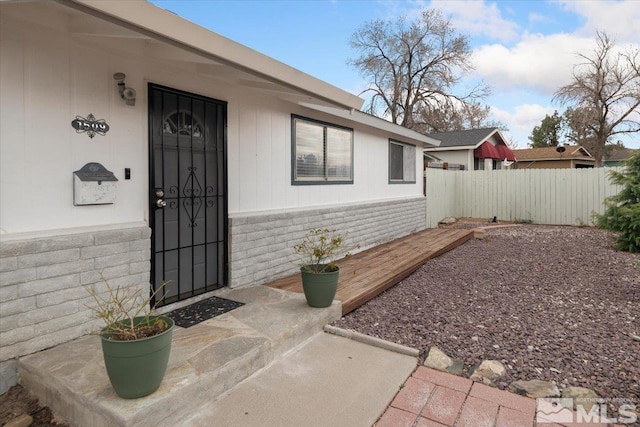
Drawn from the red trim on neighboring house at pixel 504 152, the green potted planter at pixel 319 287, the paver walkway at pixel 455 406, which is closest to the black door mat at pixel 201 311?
the green potted planter at pixel 319 287

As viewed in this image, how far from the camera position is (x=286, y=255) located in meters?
5.08

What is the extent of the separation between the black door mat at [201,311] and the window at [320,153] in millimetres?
2129

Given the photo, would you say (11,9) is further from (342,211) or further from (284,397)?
(342,211)

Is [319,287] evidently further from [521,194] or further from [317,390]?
[521,194]

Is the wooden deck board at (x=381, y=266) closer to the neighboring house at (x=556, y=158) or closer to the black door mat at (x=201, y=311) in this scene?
the black door mat at (x=201, y=311)

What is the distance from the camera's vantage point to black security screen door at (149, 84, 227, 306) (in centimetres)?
352

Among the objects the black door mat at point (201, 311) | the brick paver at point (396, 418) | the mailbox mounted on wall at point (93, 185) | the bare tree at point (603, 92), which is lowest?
the brick paver at point (396, 418)

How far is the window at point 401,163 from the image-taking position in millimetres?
8627

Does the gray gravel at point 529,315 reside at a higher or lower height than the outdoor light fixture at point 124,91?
lower

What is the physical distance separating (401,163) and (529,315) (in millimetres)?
5726

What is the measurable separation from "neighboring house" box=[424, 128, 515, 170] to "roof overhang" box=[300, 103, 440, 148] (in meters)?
7.04

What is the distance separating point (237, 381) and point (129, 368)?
80 centimetres

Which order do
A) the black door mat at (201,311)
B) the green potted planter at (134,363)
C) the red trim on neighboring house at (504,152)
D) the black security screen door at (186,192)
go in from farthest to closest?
the red trim on neighboring house at (504,152) < the black security screen door at (186,192) < the black door mat at (201,311) < the green potted planter at (134,363)

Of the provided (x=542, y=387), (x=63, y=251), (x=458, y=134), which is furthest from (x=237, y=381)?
(x=458, y=134)
